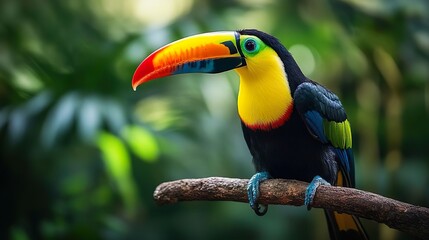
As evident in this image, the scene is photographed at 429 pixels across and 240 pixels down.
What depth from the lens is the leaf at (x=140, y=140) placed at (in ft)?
9.19

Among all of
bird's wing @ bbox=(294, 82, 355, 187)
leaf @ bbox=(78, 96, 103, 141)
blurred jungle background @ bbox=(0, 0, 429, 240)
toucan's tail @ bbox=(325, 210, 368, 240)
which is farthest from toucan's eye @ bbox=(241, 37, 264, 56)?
leaf @ bbox=(78, 96, 103, 141)

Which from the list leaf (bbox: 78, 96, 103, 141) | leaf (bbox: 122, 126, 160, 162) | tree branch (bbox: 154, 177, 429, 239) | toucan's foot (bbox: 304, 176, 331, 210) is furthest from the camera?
leaf (bbox: 122, 126, 160, 162)

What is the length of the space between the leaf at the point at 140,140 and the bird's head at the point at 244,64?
1.38 m

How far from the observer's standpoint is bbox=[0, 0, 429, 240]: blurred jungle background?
2762mm

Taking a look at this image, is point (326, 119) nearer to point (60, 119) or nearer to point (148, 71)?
point (148, 71)

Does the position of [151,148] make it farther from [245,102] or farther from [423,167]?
[245,102]

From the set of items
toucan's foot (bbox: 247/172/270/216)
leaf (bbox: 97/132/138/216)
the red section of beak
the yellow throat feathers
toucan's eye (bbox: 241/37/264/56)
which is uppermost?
leaf (bbox: 97/132/138/216)

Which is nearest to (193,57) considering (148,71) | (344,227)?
(148,71)

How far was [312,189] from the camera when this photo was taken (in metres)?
1.43

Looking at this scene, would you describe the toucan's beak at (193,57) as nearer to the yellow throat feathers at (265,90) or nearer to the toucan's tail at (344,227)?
the yellow throat feathers at (265,90)

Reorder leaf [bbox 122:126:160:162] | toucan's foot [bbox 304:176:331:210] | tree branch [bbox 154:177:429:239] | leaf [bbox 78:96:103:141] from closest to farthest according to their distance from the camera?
tree branch [bbox 154:177:429:239], toucan's foot [bbox 304:176:331:210], leaf [bbox 78:96:103:141], leaf [bbox 122:126:160:162]

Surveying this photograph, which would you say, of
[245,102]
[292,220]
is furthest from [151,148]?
[245,102]

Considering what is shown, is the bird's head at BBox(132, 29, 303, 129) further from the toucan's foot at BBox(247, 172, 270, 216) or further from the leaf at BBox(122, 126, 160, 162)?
the leaf at BBox(122, 126, 160, 162)

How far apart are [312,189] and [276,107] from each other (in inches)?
7.8
